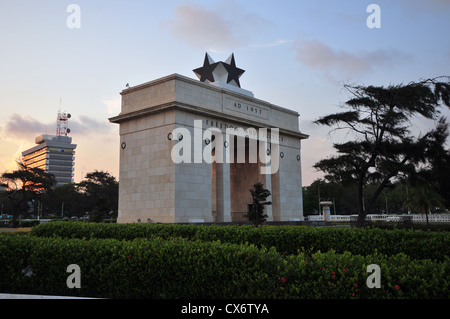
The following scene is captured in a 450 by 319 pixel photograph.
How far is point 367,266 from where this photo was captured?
5.11 metres

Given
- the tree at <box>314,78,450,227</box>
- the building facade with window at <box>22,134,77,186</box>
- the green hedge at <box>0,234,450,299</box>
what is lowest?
the green hedge at <box>0,234,450,299</box>

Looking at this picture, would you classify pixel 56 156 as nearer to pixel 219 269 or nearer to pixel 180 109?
pixel 180 109

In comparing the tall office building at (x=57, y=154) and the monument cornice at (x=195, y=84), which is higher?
the tall office building at (x=57, y=154)

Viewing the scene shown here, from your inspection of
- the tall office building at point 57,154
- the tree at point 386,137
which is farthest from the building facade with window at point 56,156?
the tree at point 386,137

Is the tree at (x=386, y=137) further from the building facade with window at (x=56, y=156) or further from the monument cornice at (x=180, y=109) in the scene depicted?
the building facade with window at (x=56, y=156)

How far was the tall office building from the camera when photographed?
139500 millimetres

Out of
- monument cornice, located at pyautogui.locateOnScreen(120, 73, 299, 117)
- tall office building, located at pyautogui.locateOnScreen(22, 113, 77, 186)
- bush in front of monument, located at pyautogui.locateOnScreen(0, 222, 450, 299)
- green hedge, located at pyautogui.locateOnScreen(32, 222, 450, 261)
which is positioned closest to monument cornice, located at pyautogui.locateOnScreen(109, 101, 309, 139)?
monument cornice, located at pyautogui.locateOnScreen(120, 73, 299, 117)

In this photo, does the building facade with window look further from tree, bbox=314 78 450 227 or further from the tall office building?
tree, bbox=314 78 450 227

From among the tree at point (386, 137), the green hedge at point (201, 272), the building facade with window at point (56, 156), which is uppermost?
the building facade with window at point (56, 156)

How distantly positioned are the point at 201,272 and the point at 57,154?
488ft

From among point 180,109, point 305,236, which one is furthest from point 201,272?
point 180,109

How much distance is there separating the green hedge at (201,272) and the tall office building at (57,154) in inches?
5507

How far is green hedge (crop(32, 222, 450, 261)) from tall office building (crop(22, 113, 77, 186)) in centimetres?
13554

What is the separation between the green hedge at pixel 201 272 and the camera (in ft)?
15.8
